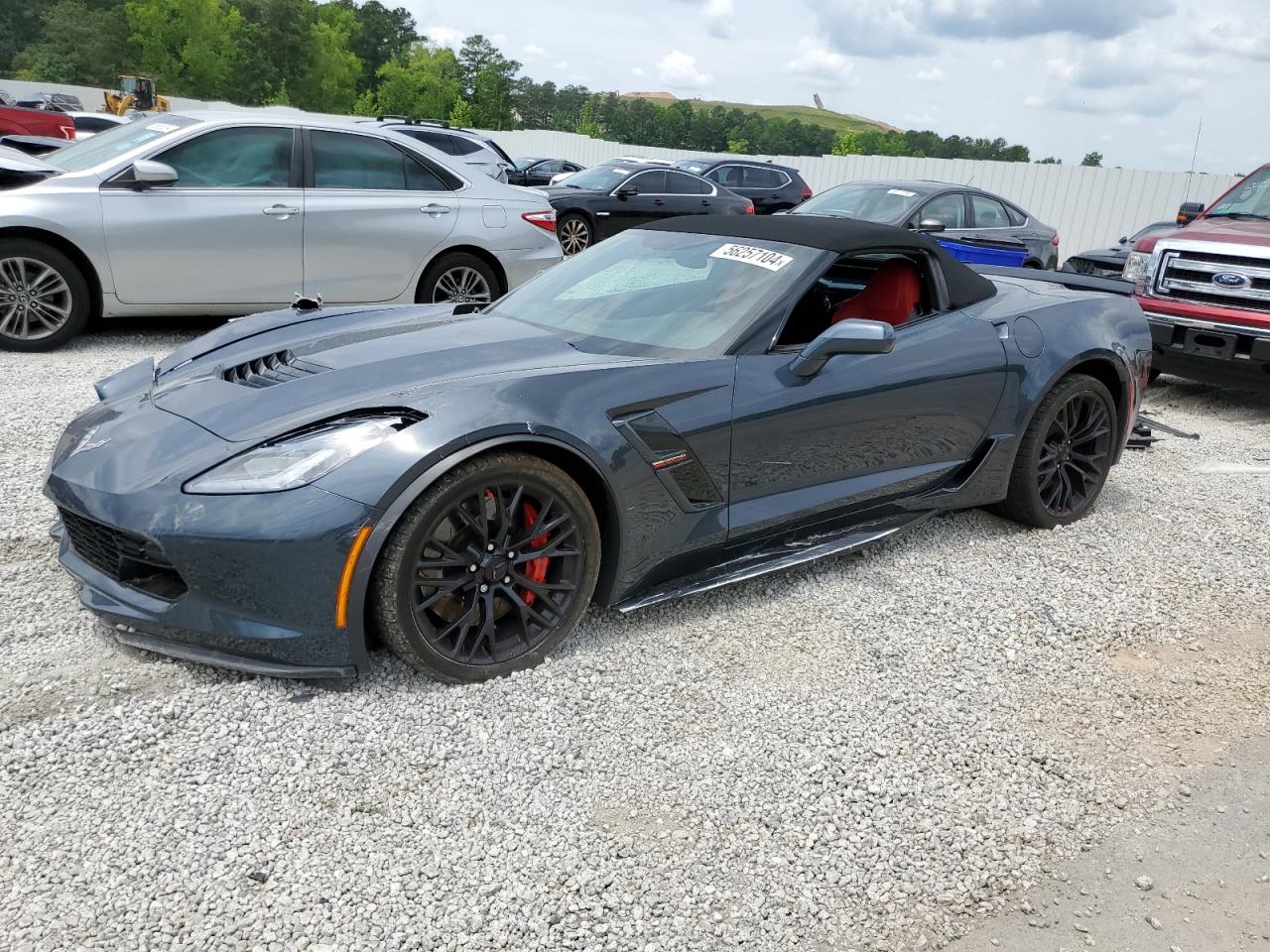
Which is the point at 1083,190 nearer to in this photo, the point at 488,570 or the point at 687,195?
the point at 687,195

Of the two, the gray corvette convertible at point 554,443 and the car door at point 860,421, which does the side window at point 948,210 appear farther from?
the car door at point 860,421

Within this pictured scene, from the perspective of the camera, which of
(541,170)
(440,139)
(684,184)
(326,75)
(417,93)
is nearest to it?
(440,139)

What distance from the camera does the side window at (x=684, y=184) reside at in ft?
49.8

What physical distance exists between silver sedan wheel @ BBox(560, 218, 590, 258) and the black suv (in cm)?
498

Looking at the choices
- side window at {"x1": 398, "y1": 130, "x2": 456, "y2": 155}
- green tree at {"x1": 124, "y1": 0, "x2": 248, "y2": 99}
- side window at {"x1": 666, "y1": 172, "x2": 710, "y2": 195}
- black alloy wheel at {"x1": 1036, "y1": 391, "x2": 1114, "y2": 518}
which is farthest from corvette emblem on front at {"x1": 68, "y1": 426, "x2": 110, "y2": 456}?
green tree at {"x1": 124, "y1": 0, "x2": 248, "y2": 99}

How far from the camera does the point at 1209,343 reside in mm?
7465

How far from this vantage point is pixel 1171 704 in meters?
3.33

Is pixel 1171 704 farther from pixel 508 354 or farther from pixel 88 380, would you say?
pixel 88 380

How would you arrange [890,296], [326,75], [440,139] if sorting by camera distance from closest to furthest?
[890,296]
[440,139]
[326,75]

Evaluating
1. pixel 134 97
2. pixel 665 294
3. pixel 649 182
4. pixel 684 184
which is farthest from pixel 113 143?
pixel 134 97

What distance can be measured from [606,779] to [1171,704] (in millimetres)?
1972

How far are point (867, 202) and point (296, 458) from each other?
341 inches

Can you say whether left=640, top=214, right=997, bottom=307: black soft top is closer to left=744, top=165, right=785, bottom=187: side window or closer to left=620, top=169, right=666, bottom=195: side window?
left=620, top=169, right=666, bottom=195: side window

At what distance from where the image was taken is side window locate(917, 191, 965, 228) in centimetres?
1050
